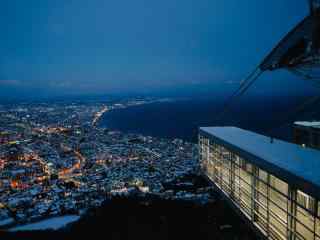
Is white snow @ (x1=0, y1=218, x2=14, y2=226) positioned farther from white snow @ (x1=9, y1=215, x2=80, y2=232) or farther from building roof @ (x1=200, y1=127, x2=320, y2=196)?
building roof @ (x1=200, y1=127, x2=320, y2=196)

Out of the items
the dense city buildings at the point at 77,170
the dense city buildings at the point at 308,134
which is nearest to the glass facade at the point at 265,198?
the dense city buildings at the point at 308,134

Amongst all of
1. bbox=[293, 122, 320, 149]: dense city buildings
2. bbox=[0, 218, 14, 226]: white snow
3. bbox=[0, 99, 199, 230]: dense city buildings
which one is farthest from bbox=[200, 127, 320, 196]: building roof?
bbox=[0, 218, 14, 226]: white snow

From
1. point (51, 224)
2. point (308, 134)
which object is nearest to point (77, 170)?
point (51, 224)

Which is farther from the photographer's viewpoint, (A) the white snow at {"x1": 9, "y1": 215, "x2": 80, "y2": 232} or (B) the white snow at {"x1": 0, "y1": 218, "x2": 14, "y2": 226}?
(B) the white snow at {"x1": 0, "y1": 218, "x2": 14, "y2": 226}

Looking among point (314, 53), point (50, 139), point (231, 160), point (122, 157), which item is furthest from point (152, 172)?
point (50, 139)

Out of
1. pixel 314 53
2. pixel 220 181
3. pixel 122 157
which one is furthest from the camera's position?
pixel 122 157

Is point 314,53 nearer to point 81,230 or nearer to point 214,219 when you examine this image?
point 214,219
